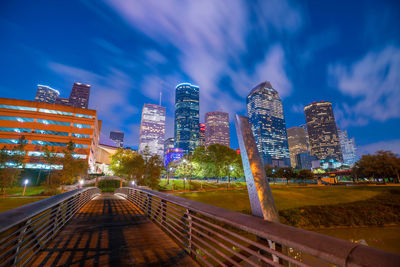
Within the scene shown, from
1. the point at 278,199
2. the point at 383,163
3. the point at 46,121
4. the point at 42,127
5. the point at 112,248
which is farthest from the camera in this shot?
the point at 46,121

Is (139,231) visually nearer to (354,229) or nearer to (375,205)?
Answer: (354,229)

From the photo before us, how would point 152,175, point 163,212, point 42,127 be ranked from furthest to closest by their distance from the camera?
point 42,127 → point 152,175 → point 163,212

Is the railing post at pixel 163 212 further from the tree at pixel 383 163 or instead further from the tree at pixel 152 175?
the tree at pixel 383 163

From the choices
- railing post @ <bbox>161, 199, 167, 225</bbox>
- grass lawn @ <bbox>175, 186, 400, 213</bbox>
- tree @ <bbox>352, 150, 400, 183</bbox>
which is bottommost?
grass lawn @ <bbox>175, 186, 400, 213</bbox>

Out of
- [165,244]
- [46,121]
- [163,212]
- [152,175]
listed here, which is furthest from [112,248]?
[46,121]

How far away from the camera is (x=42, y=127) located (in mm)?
69438

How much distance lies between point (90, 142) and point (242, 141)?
8340cm

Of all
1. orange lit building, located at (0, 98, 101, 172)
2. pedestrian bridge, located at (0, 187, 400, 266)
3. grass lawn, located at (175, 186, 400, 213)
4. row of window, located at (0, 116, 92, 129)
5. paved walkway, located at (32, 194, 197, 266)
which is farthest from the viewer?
row of window, located at (0, 116, 92, 129)

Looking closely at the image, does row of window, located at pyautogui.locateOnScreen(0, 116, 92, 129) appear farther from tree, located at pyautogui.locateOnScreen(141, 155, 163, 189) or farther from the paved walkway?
the paved walkway

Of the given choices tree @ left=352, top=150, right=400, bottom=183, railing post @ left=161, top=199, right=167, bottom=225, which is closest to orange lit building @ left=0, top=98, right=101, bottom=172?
railing post @ left=161, top=199, right=167, bottom=225

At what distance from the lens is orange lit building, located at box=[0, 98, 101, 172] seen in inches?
2594

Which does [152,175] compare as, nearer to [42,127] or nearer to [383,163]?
[42,127]

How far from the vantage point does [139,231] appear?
7.19 meters

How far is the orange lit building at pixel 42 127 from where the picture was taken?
65.9m
